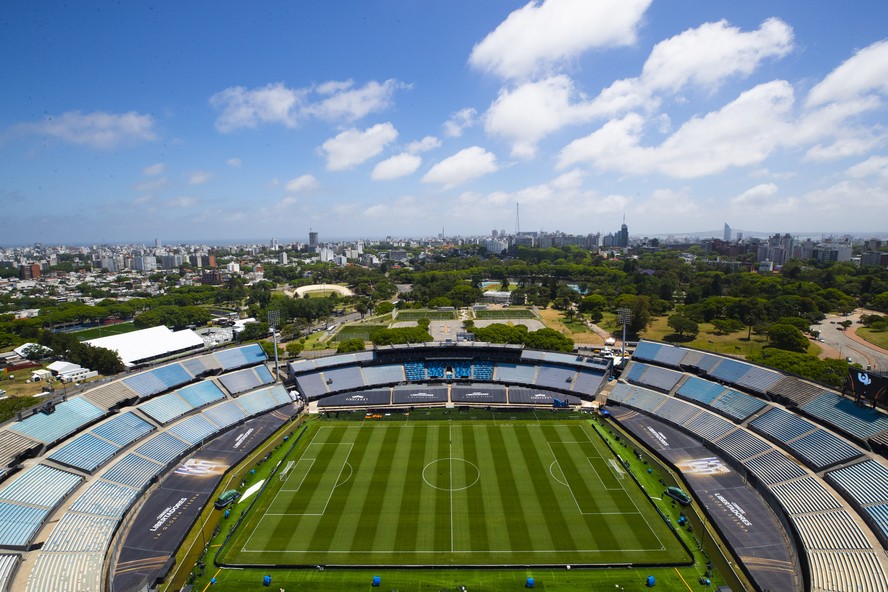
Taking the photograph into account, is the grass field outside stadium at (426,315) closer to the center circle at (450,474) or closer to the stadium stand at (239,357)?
the stadium stand at (239,357)

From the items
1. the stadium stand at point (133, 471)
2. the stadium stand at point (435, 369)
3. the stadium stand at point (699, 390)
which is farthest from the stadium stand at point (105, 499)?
the stadium stand at point (699, 390)

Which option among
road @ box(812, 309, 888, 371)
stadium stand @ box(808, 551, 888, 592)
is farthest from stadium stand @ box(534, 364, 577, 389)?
road @ box(812, 309, 888, 371)

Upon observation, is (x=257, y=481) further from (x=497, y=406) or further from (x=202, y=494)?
(x=497, y=406)

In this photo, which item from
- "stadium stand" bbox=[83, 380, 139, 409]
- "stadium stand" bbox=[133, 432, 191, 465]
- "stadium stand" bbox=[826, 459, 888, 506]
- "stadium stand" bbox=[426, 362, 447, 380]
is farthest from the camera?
"stadium stand" bbox=[426, 362, 447, 380]

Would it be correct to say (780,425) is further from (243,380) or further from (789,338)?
(243,380)

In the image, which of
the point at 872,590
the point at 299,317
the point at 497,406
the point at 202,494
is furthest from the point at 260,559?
the point at 299,317

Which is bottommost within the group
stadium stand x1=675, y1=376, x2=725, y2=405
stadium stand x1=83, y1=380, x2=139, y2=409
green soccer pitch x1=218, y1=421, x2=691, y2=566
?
green soccer pitch x1=218, y1=421, x2=691, y2=566

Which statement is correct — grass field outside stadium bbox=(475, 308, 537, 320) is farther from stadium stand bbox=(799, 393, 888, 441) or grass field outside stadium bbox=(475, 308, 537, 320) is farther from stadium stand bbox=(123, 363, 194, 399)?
stadium stand bbox=(799, 393, 888, 441)
